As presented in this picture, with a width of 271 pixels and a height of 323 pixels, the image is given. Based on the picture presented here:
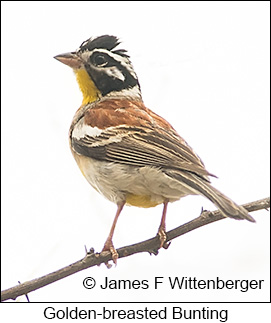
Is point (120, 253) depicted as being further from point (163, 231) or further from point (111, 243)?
point (163, 231)

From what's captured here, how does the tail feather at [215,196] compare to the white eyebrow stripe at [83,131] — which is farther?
the white eyebrow stripe at [83,131]

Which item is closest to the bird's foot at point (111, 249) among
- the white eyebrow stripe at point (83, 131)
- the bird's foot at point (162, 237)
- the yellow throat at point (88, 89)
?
the bird's foot at point (162, 237)

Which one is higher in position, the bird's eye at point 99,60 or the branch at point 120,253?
the bird's eye at point 99,60

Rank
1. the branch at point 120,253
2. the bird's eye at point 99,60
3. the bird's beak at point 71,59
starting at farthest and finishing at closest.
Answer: the bird's eye at point 99,60, the bird's beak at point 71,59, the branch at point 120,253

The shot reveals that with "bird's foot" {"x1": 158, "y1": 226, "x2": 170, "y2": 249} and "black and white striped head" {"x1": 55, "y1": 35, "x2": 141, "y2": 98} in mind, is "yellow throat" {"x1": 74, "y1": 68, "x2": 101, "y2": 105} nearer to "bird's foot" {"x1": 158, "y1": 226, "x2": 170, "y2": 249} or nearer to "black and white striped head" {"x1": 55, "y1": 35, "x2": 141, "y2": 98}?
"black and white striped head" {"x1": 55, "y1": 35, "x2": 141, "y2": 98}

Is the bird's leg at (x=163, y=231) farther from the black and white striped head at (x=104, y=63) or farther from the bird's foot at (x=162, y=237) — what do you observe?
the black and white striped head at (x=104, y=63)

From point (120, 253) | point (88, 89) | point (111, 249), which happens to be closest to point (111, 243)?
point (111, 249)

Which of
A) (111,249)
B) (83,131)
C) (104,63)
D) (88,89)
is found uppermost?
(104,63)
